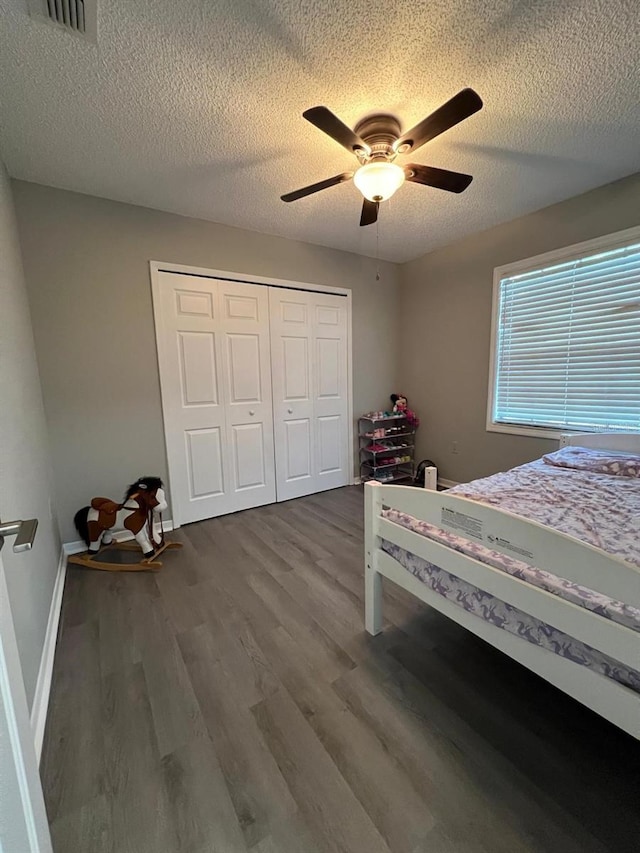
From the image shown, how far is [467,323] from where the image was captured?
11.1 feet

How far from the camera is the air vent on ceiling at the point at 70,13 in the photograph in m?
1.17

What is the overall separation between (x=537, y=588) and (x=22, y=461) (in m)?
2.10

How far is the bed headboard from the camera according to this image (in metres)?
2.30

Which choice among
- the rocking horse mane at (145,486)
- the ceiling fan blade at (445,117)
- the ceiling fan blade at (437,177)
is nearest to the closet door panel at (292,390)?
the rocking horse mane at (145,486)

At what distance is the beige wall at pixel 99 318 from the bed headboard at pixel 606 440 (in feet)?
9.93

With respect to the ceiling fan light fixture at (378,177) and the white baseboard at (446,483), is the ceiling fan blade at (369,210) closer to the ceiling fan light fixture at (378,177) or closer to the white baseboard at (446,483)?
the ceiling fan light fixture at (378,177)

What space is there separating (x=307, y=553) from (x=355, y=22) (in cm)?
270

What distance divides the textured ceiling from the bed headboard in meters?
1.75

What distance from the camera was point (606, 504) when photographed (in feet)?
5.28

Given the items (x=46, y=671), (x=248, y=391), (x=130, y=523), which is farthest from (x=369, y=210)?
(x=46, y=671)

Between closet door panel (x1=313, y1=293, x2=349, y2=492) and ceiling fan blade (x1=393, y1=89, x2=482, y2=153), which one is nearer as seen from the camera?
ceiling fan blade (x1=393, y1=89, x2=482, y2=153)

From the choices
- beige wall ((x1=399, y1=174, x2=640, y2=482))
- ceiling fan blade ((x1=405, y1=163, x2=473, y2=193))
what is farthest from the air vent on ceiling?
beige wall ((x1=399, y1=174, x2=640, y2=482))

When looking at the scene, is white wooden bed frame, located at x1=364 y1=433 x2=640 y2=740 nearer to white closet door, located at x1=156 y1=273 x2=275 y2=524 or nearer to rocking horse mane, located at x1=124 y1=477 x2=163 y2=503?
rocking horse mane, located at x1=124 y1=477 x2=163 y2=503

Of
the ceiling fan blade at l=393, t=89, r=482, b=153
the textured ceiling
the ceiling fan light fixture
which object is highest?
the textured ceiling
